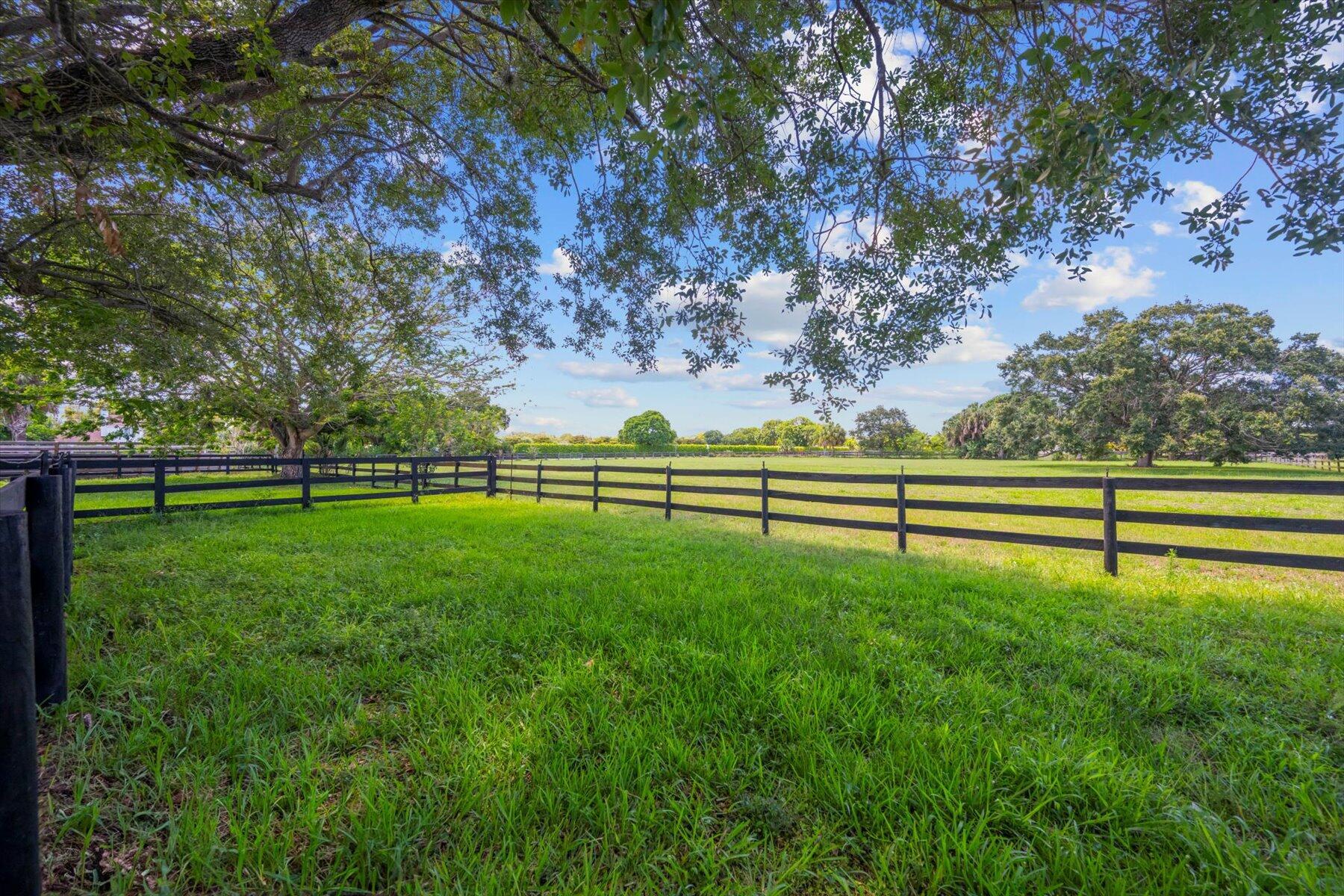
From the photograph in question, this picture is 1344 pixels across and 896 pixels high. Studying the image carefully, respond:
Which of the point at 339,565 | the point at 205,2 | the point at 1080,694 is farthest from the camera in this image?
the point at 339,565

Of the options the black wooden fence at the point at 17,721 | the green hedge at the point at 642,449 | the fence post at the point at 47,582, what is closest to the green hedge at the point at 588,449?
the green hedge at the point at 642,449

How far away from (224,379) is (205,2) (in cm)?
570

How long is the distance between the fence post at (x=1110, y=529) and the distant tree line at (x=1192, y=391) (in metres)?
29.5

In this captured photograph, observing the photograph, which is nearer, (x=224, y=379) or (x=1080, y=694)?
(x=1080, y=694)

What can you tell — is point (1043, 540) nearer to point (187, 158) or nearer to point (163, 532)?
point (187, 158)

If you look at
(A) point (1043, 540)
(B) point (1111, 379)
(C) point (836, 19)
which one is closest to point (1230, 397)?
(B) point (1111, 379)

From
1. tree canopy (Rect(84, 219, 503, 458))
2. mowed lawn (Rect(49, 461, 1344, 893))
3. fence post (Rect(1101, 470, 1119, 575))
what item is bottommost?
mowed lawn (Rect(49, 461, 1344, 893))

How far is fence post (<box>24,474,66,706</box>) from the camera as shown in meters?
2.08

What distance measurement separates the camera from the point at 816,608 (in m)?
3.84

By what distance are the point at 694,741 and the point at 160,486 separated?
11221mm

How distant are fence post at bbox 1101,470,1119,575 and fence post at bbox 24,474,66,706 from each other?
7925 mm

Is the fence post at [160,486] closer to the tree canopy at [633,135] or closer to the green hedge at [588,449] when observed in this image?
the tree canopy at [633,135]

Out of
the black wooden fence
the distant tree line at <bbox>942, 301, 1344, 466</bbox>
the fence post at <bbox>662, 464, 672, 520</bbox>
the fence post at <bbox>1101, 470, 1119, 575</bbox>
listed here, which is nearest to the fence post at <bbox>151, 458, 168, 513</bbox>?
the fence post at <bbox>662, 464, 672, 520</bbox>

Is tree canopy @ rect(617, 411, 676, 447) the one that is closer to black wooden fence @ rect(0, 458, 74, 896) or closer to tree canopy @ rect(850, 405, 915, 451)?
tree canopy @ rect(850, 405, 915, 451)
